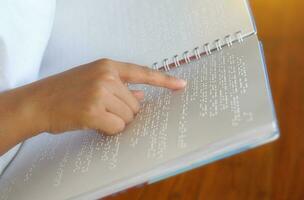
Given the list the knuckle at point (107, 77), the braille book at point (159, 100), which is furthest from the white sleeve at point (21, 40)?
the knuckle at point (107, 77)

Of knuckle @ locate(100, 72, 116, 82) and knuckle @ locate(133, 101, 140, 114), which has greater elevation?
knuckle @ locate(100, 72, 116, 82)

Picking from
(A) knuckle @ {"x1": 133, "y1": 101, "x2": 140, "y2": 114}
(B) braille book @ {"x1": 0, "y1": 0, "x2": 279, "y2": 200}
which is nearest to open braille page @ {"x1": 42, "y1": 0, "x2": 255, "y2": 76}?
(B) braille book @ {"x1": 0, "y1": 0, "x2": 279, "y2": 200}

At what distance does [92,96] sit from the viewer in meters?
0.43

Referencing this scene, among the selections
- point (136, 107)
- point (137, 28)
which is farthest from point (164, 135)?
point (137, 28)

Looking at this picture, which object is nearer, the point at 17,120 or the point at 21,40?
the point at 17,120

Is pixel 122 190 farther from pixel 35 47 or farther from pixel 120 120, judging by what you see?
pixel 35 47

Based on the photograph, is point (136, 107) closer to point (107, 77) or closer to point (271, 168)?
point (107, 77)

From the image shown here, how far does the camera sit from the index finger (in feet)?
1.52

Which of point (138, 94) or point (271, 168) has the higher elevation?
point (138, 94)

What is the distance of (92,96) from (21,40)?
18 centimetres

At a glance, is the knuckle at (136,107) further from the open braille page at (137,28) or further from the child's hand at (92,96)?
the open braille page at (137,28)

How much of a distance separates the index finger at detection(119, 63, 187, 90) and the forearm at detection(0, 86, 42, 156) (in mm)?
104

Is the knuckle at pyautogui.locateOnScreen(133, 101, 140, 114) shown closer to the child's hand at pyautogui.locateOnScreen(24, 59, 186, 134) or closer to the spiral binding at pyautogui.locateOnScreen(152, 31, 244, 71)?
the child's hand at pyautogui.locateOnScreen(24, 59, 186, 134)

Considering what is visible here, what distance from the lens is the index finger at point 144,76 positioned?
1.52 feet
